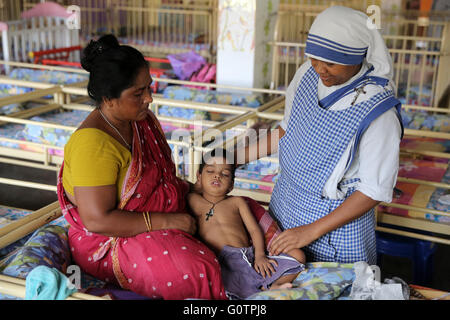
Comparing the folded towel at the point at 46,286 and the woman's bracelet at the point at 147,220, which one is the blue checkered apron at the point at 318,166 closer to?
the woman's bracelet at the point at 147,220

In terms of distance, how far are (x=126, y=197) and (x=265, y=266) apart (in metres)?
0.56

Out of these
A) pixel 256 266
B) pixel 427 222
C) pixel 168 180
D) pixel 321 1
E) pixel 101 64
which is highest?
pixel 321 1

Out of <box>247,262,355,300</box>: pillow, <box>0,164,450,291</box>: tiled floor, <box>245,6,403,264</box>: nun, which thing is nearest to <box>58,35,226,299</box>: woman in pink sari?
<box>247,262,355,300</box>: pillow

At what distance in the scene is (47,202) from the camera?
15.4 feet

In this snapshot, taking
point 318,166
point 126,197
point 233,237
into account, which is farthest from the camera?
point 233,237

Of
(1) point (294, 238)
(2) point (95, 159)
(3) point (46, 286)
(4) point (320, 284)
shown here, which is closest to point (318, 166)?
(1) point (294, 238)

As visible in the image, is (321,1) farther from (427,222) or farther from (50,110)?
(427,222)

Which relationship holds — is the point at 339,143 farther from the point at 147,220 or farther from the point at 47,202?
the point at 47,202

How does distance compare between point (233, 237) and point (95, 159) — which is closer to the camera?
point (95, 159)

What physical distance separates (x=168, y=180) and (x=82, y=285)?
47cm

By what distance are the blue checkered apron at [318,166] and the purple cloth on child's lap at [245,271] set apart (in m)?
0.17

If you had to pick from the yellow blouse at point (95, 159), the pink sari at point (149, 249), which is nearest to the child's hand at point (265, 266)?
the pink sari at point (149, 249)

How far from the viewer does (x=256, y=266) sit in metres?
1.85
